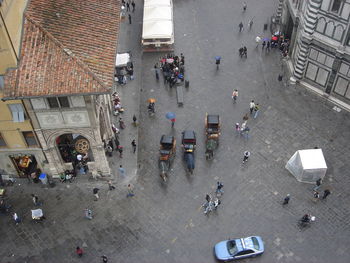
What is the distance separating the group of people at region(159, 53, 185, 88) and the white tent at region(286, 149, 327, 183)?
56.6 feet

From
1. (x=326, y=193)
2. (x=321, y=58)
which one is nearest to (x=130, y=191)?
(x=326, y=193)

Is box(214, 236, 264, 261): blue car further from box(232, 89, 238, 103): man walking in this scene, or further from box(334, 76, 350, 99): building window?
box(334, 76, 350, 99): building window

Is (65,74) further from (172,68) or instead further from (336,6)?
(336,6)

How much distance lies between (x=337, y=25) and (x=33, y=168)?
33.5 meters

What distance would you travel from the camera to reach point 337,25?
44.3m

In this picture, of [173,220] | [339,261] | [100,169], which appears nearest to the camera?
[339,261]

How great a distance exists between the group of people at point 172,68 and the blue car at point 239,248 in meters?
22.0

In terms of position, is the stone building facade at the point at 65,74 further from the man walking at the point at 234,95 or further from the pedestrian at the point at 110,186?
the man walking at the point at 234,95

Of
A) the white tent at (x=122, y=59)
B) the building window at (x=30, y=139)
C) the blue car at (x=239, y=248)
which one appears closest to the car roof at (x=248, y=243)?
the blue car at (x=239, y=248)

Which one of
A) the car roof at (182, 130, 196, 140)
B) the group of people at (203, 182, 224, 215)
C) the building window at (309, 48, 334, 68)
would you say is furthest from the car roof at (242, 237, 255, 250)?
the building window at (309, 48, 334, 68)

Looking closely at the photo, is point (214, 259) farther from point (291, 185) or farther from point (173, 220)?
point (291, 185)

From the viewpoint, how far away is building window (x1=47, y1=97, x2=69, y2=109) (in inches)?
1394

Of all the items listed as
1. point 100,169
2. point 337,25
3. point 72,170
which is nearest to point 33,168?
point 72,170

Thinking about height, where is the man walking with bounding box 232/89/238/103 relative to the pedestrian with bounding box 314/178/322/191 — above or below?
above
